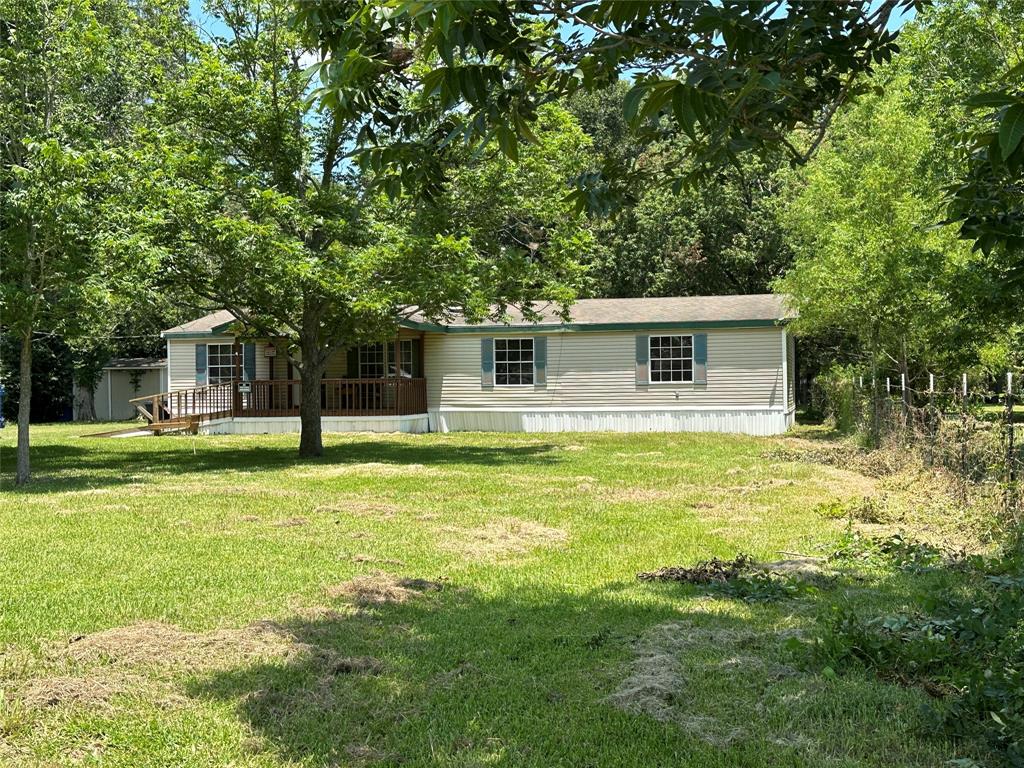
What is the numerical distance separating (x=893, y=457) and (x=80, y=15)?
1295cm

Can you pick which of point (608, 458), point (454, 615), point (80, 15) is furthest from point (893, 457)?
point (80, 15)

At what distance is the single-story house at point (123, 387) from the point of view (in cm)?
Result: 3409

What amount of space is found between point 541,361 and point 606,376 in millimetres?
1790

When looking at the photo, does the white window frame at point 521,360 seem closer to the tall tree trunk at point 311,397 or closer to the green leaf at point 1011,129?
the tall tree trunk at point 311,397

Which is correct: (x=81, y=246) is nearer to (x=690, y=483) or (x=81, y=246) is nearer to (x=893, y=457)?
(x=690, y=483)

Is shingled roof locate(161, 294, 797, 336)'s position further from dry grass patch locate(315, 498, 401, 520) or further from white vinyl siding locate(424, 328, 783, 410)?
dry grass patch locate(315, 498, 401, 520)

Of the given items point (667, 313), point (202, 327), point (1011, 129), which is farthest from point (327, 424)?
point (1011, 129)

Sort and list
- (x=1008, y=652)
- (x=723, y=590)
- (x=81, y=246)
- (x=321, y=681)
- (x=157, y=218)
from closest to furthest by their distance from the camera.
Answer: (x=1008, y=652) < (x=321, y=681) < (x=723, y=590) < (x=81, y=246) < (x=157, y=218)

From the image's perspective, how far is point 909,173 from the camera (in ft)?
50.8

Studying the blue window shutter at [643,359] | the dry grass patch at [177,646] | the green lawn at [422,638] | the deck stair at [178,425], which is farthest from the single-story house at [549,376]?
the dry grass patch at [177,646]

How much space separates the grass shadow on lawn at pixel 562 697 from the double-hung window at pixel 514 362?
61.5 ft

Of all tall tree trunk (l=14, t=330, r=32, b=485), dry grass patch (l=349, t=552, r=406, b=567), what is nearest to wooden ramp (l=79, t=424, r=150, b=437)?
tall tree trunk (l=14, t=330, r=32, b=485)

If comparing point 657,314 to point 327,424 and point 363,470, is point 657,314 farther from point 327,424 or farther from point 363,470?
point 363,470

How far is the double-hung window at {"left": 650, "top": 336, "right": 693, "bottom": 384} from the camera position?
2306 cm
